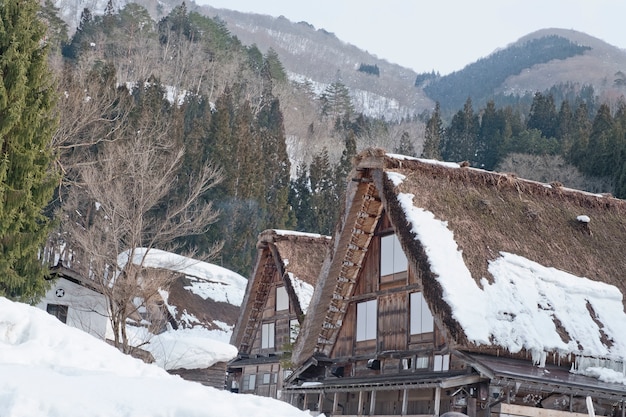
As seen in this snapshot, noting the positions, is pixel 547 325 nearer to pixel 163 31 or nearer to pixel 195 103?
pixel 195 103

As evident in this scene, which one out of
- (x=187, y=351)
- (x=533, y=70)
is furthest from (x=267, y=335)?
(x=533, y=70)

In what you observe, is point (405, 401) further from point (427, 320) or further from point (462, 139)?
point (462, 139)

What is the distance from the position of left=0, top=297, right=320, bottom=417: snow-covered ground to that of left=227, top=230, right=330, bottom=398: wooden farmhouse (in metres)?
13.5

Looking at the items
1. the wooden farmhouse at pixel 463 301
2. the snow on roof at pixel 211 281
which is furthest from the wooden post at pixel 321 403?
the snow on roof at pixel 211 281

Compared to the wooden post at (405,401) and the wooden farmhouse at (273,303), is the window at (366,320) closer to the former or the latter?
the wooden post at (405,401)

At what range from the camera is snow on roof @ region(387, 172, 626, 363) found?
16.2 m

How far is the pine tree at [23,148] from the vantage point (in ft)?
67.4

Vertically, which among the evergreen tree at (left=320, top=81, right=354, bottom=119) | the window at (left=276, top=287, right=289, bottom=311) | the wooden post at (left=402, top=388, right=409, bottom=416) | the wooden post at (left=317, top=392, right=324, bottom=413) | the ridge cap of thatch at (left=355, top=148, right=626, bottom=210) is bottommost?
the wooden post at (left=317, top=392, right=324, bottom=413)

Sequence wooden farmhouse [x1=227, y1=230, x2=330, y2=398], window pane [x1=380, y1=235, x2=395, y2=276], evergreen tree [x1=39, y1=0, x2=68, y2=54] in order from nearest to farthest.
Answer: window pane [x1=380, y1=235, x2=395, y2=276]
wooden farmhouse [x1=227, y1=230, x2=330, y2=398]
evergreen tree [x1=39, y1=0, x2=68, y2=54]

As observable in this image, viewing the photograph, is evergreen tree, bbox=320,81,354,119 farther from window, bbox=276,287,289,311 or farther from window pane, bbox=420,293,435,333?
window pane, bbox=420,293,435,333

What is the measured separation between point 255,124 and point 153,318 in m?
34.5

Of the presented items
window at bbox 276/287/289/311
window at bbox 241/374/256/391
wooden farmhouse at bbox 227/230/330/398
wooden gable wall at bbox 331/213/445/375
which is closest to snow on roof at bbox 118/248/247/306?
wooden farmhouse at bbox 227/230/330/398

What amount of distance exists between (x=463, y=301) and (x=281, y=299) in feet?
39.0

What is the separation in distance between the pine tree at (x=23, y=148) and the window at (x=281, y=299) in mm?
8269
